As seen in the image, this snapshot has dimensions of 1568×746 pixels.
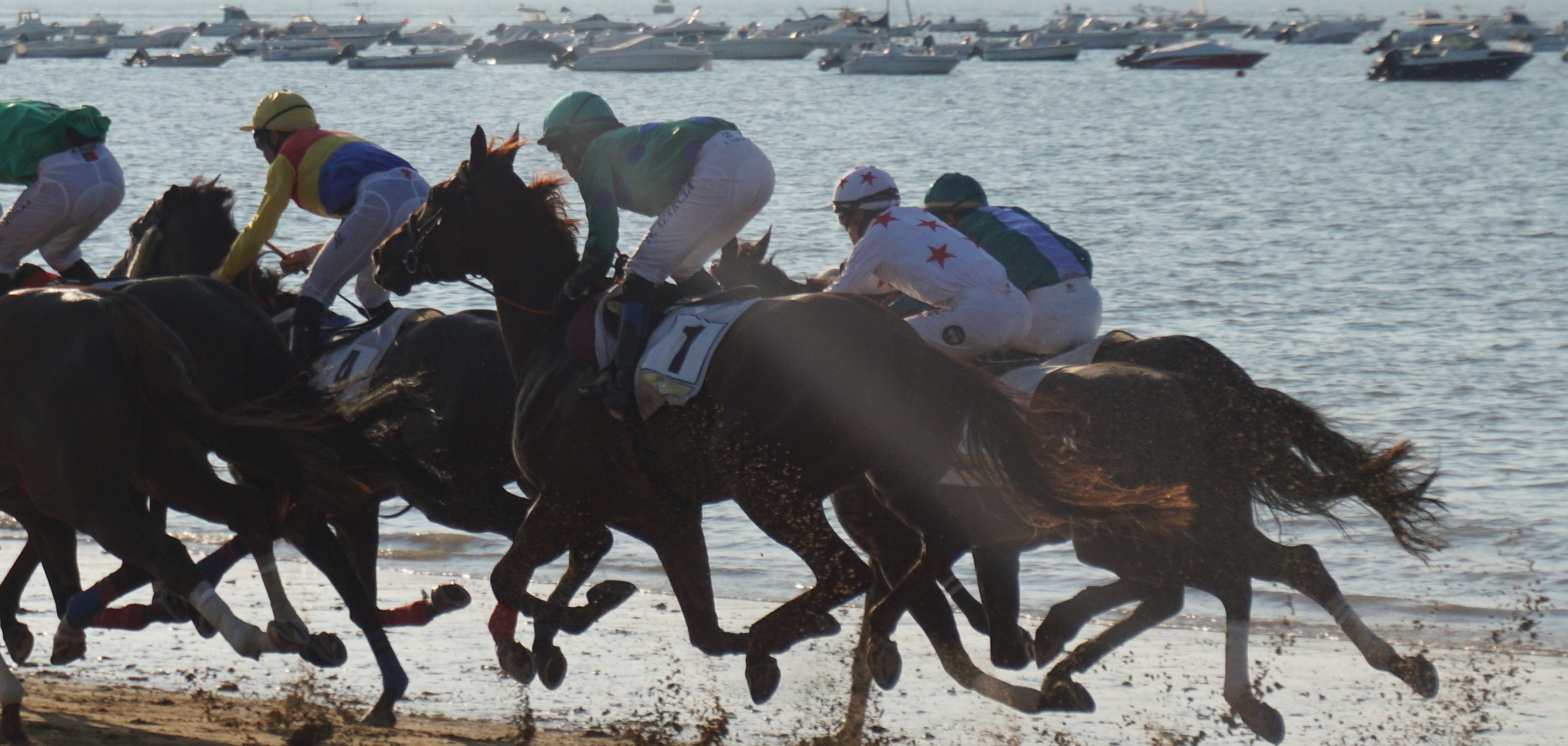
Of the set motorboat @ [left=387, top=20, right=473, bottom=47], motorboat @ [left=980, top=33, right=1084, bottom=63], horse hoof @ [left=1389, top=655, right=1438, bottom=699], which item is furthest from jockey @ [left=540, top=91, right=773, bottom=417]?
motorboat @ [left=387, top=20, right=473, bottom=47]

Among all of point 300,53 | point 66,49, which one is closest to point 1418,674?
point 300,53

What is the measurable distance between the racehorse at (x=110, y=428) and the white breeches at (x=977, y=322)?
2.35 m

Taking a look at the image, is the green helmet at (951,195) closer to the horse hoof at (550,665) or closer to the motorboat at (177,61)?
the horse hoof at (550,665)

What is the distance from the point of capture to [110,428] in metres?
5.20

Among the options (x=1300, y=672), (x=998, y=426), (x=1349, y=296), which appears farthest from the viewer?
(x=1349, y=296)

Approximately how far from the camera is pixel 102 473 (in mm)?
5180

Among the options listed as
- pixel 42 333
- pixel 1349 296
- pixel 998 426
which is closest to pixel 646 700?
pixel 998 426

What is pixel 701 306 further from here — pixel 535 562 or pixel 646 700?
pixel 646 700

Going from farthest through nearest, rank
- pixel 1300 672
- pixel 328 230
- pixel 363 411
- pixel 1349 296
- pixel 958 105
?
1. pixel 958 105
2. pixel 328 230
3. pixel 1349 296
4. pixel 1300 672
5. pixel 363 411

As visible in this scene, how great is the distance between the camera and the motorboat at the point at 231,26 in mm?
108750

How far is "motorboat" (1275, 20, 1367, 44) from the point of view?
373 ft

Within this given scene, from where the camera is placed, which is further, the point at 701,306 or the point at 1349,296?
the point at 1349,296

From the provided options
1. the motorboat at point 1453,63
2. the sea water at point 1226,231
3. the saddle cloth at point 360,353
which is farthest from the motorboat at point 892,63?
the saddle cloth at point 360,353

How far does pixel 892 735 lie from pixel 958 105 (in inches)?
2119
